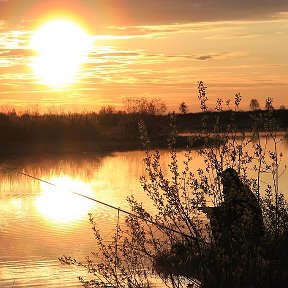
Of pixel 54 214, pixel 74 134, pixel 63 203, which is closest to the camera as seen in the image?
pixel 54 214

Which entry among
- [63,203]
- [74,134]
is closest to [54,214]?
[63,203]

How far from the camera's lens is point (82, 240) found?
11.0m

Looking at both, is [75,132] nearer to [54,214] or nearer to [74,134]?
[74,134]

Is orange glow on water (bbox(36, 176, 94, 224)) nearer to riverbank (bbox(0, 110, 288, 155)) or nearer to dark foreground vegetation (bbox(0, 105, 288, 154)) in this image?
riverbank (bbox(0, 110, 288, 155))

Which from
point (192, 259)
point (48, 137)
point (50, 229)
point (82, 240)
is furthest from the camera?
point (48, 137)

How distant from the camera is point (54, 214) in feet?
46.6

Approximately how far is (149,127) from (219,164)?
34613mm

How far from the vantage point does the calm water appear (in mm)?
8945

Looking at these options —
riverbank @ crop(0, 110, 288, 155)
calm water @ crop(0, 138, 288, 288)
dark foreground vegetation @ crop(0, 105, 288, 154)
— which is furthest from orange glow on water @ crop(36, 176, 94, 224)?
dark foreground vegetation @ crop(0, 105, 288, 154)

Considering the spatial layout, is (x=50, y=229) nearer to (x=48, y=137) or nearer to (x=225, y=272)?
(x=225, y=272)

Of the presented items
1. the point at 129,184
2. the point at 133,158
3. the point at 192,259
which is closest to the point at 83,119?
the point at 133,158

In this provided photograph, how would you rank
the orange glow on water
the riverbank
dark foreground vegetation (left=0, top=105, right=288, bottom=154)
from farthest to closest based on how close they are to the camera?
dark foreground vegetation (left=0, top=105, right=288, bottom=154) → the riverbank → the orange glow on water

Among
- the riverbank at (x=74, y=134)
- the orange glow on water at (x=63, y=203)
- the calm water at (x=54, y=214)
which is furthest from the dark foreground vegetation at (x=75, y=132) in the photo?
the orange glow on water at (x=63, y=203)

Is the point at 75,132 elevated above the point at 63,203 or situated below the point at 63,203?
above
